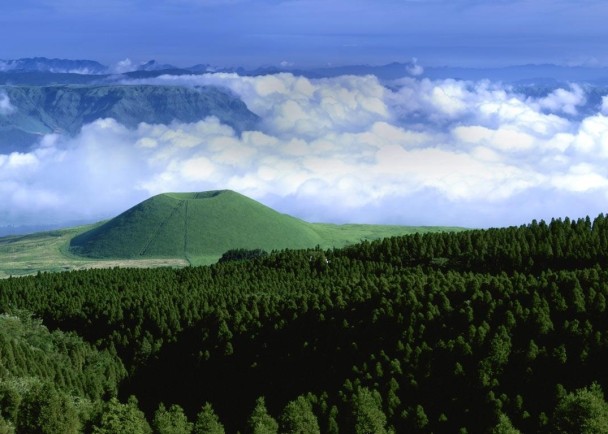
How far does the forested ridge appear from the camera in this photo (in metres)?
95.3

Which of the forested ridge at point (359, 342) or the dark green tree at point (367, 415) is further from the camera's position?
the forested ridge at point (359, 342)

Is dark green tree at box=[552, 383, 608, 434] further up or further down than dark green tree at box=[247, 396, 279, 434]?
further up

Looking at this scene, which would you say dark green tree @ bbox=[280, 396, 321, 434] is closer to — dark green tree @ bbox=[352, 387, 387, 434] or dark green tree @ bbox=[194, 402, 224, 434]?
dark green tree @ bbox=[352, 387, 387, 434]

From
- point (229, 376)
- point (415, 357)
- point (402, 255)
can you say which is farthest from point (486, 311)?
point (402, 255)

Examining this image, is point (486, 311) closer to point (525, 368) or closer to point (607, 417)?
point (525, 368)

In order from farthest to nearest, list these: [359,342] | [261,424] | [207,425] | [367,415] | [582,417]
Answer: [359,342] < [367,415] < [207,425] < [261,424] < [582,417]

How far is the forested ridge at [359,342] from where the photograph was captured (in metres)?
95.3

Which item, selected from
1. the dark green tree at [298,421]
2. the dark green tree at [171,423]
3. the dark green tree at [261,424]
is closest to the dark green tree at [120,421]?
the dark green tree at [171,423]

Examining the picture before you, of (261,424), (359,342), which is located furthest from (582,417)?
(359,342)

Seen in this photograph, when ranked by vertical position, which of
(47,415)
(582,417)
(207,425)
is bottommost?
(207,425)

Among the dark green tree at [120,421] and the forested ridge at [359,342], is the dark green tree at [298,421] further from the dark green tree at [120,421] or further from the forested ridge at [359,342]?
the dark green tree at [120,421]

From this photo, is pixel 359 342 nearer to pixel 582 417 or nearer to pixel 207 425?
pixel 207 425

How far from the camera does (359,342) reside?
404 feet

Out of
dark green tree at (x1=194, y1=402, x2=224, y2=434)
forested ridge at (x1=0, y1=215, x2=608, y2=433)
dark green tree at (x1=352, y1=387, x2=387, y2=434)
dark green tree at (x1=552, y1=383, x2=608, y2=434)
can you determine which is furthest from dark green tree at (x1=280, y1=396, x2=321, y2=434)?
dark green tree at (x1=552, y1=383, x2=608, y2=434)
